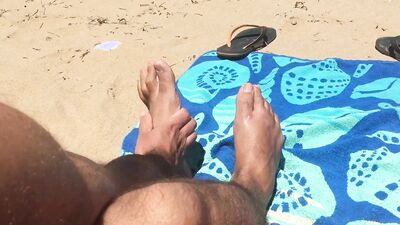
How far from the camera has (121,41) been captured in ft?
9.13

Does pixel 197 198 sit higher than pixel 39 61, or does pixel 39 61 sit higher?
pixel 197 198

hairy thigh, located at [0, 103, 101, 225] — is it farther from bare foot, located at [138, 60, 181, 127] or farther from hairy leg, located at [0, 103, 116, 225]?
bare foot, located at [138, 60, 181, 127]

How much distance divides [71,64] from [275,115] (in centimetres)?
114

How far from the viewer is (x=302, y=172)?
5.79 feet

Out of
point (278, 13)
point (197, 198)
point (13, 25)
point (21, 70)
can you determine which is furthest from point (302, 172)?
point (13, 25)

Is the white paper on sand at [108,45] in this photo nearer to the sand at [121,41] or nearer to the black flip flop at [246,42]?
the sand at [121,41]

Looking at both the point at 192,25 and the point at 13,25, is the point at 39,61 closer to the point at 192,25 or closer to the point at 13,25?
the point at 13,25

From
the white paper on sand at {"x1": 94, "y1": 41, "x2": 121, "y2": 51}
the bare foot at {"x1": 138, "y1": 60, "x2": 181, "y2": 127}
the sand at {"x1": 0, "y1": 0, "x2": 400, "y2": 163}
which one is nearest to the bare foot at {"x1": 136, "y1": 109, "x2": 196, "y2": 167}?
the bare foot at {"x1": 138, "y1": 60, "x2": 181, "y2": 127}

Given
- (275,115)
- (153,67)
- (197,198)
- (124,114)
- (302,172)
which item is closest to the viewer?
(197,198)

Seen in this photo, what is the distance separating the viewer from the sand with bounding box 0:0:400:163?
2.32 meters

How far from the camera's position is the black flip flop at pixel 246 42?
2396mm

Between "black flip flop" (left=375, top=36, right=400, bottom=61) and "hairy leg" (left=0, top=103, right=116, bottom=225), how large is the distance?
1584mm

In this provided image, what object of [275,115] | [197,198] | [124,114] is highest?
[197,198]

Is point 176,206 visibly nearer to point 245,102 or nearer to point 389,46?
point 245,102
